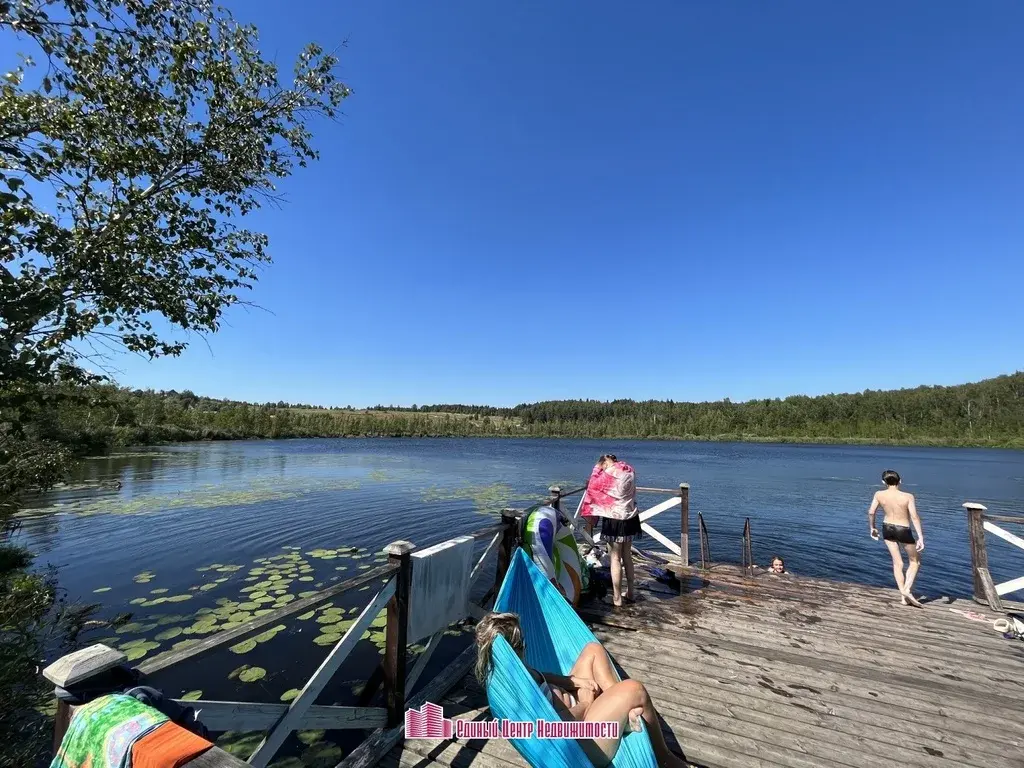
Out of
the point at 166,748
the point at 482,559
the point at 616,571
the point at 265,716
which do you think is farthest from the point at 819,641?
the point at 166,748

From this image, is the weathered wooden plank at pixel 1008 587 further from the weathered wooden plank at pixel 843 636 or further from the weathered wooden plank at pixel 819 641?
the weathered wooden plank at pixel 819 641

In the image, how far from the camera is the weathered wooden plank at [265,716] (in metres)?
2.14

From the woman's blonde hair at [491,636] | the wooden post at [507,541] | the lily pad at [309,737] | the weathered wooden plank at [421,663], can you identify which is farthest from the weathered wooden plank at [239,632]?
the lily pad at [309,737]

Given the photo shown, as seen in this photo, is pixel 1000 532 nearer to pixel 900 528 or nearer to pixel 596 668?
pixel 900 528

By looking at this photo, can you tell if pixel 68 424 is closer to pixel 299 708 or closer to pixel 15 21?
pixel 15 21

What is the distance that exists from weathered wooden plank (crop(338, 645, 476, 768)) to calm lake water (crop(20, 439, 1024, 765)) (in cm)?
137

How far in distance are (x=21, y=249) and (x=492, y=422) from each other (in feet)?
450

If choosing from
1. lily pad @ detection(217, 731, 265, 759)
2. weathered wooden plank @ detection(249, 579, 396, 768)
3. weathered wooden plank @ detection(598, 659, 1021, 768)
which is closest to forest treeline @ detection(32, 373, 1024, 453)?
lily pad @ detection(217, 731, 265, 759)

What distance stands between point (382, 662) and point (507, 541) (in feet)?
6.15

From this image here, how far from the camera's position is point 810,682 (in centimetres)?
403

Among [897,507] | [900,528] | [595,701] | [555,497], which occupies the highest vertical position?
[555,497]

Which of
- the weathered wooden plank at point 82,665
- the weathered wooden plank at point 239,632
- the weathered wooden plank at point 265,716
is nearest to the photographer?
the weathered wooden plank at point 82,665

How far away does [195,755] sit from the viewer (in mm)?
1292

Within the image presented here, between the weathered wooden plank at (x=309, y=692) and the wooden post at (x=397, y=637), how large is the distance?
114mm
